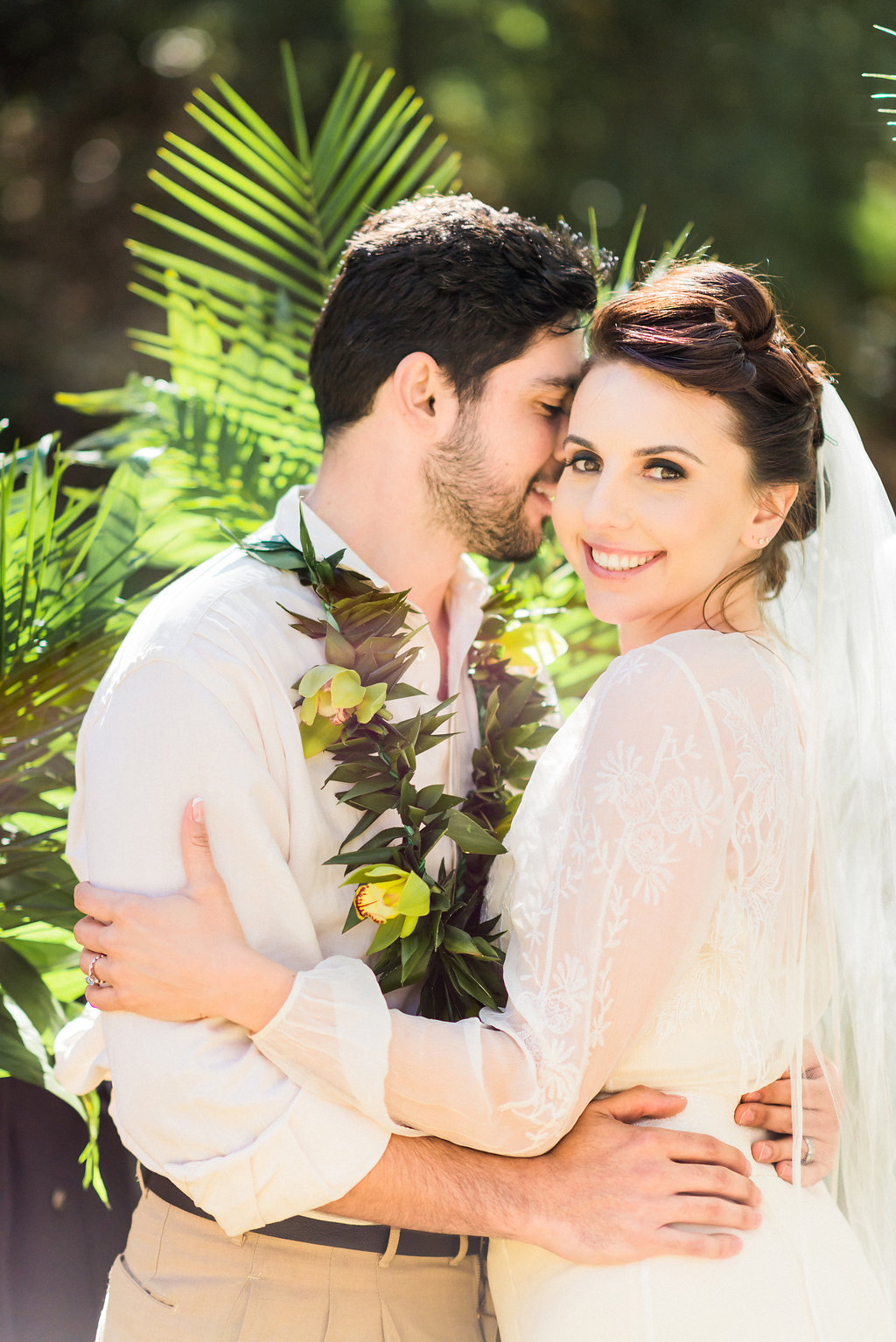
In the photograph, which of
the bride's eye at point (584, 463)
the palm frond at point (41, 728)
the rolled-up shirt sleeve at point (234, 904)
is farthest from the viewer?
the palm frond at point (41, 728)

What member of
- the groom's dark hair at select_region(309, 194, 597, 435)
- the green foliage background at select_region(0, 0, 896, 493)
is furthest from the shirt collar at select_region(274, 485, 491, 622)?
the green foliage background at select_region(0, 0, 896, 493)

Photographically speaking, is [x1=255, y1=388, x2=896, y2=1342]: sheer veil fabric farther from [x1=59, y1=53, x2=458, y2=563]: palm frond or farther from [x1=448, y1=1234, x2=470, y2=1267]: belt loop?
[x1=59, y1=53, x2=458, y2=563]: palm frond

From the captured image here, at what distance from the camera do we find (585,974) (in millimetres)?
1560

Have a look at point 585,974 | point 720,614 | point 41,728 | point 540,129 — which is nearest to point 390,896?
point 585,974

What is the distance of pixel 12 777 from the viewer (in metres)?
2.45

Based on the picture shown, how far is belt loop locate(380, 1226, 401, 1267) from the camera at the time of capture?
5.71 ft

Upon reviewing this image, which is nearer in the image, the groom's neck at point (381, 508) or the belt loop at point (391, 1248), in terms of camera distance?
the belt loop at point (391, 1248)

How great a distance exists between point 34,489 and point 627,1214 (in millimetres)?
1888

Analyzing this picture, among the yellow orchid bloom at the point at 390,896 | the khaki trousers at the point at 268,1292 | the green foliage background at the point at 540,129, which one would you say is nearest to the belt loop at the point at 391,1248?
the khaki trousers at the point at 268,1292

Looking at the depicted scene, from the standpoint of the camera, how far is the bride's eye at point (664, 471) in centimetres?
186

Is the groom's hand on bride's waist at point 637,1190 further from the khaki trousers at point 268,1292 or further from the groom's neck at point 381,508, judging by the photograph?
the groom's neck at point 381,508

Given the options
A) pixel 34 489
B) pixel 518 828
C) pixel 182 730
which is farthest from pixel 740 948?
pixel 34 489

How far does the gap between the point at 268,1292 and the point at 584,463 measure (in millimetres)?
1457

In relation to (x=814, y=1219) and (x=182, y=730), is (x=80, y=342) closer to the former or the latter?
(x=182, y=730)
